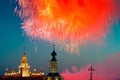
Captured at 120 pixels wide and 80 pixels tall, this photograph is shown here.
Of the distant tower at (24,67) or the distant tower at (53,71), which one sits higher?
the distant tower at (24,67)

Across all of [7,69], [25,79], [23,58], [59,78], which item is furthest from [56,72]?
[7,69]

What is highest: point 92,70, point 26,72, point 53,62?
point 26,72

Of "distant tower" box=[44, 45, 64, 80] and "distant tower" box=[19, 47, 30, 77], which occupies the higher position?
"distant tower" box=[19, 47, 30, 77]

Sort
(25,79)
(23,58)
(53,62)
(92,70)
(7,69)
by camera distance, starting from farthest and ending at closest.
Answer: (7,69) → (23,58) → (25,79) → (53,62) → (92,70)

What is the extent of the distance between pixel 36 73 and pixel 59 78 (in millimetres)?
80188

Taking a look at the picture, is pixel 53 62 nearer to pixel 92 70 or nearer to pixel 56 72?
pixel 56 72

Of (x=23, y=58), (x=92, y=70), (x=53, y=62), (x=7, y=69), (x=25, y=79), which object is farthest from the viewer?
(x=7, y=69)

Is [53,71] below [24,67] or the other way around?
below

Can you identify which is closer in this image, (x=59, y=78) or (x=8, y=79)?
(x=59, y=78)

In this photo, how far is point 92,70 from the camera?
57.0 metres

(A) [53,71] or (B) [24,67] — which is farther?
(B) [24,67]

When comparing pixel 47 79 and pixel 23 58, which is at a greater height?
pixel 23 58

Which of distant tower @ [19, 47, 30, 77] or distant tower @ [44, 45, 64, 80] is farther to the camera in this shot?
distant tower @ [19, 47, 30, 77]

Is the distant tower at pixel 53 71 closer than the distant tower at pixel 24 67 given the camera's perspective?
Yes
